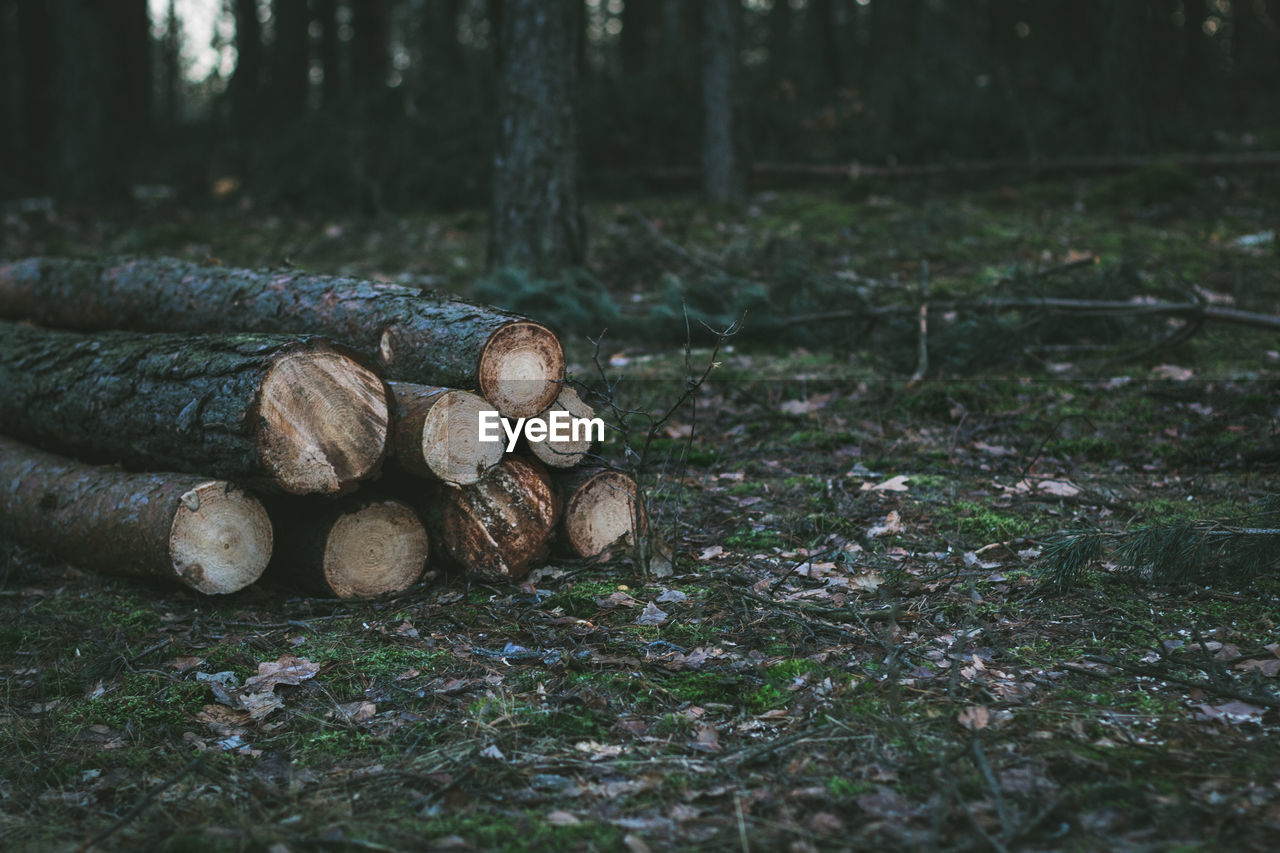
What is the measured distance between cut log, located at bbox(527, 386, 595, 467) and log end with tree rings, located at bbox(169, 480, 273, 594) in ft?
3.71

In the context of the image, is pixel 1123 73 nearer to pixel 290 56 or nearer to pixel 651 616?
pixel 651 616

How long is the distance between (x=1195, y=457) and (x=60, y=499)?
553 centimetres

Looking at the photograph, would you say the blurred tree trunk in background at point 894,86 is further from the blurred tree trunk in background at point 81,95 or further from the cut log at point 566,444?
the blurred tree trunk in background at point 81,95

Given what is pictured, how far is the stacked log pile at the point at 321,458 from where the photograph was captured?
3.59m

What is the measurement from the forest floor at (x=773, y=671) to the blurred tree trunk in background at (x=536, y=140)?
9.01ft

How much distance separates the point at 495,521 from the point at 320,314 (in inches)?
56.3

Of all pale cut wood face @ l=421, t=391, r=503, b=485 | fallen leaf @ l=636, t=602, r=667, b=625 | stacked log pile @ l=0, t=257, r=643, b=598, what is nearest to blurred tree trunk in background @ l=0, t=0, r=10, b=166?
stacked log pile @ l=0, t=257, r=643, b=598

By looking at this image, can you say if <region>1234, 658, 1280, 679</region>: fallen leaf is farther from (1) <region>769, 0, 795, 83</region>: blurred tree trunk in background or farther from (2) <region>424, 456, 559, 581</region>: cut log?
(1) <region>769, 0, 795, 83</region>: blurred tree trunk in background

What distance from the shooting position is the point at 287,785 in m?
2.48

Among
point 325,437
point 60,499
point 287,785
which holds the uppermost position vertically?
point 325,437

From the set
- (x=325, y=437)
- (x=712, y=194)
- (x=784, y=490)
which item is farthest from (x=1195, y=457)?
(x=712, y=194)

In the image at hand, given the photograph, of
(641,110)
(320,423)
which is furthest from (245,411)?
(641,110)

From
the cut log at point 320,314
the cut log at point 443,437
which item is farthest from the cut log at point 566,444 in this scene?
the cut log at point 443,437

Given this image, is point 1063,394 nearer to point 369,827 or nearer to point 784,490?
point 784,490
